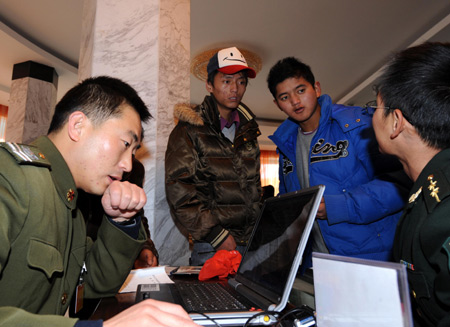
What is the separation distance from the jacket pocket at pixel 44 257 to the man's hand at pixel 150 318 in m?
0.26

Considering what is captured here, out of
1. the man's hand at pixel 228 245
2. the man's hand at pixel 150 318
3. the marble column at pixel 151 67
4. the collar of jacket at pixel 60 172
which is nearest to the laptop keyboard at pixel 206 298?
the man's hand at pixel 150 318

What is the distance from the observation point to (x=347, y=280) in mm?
586

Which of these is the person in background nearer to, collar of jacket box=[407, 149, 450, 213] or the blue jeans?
the blue jeans

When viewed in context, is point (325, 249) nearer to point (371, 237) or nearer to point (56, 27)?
point (371, 237)

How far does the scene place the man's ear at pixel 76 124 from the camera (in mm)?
1040

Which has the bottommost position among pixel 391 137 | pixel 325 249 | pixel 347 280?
pixel 325 249

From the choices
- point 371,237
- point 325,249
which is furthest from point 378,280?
point 325,249

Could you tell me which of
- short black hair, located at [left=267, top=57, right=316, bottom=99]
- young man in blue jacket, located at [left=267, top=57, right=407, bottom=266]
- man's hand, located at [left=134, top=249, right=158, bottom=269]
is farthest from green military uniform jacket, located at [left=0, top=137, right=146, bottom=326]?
short black hair, located at [left=267, top=57, right=316, bottom=99]

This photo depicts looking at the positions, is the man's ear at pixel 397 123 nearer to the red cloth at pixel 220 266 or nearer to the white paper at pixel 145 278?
the red cloth at pixel 220 266

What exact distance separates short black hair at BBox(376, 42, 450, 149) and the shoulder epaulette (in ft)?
3.42

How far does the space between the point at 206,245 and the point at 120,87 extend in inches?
41.8

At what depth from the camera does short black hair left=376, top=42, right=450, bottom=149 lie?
38.0 inches

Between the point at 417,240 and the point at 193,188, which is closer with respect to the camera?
the point at 417,240

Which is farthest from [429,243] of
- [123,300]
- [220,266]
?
[123,300]
